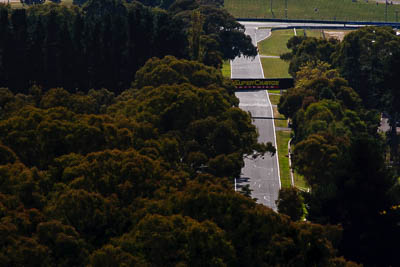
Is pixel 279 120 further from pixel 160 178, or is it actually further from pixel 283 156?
pixel 160 178

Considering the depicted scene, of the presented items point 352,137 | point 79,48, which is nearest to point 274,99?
point 79,48

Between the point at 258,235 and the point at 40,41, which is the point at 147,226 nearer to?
the point at 258,235

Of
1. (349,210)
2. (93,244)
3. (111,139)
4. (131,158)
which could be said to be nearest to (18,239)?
(93,244)

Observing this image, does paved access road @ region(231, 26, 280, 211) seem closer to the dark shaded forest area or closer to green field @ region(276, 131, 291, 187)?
green field @ region(276, 131, 291, 187)

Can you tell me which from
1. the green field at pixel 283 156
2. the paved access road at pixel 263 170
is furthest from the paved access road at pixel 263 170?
the green field at pixel 283 156

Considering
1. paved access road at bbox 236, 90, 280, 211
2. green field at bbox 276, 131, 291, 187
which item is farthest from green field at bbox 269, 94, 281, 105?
green field at bbox 276, 131, 291, 187

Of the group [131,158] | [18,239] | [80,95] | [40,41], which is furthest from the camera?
[40,41]

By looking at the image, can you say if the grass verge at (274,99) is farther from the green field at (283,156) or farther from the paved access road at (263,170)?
the green field at (283,156)
